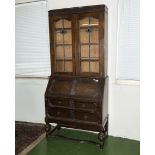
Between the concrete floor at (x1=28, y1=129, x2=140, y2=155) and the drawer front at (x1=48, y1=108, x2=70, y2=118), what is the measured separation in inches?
17.1

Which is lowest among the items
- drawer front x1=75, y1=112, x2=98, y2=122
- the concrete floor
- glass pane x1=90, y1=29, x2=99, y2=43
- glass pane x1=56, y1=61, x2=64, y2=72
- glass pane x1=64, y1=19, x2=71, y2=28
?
the concrete floor

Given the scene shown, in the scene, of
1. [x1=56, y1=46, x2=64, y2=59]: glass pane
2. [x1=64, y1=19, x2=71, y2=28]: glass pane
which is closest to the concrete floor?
[x1=56, y1=46, x2=64, y2=59]: glass pane

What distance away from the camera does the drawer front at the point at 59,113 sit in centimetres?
297

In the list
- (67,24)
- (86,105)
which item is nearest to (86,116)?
(86,105)

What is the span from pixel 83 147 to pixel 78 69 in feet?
3.89

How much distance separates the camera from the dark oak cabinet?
280cm

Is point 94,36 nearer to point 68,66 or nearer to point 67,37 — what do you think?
point 67,37

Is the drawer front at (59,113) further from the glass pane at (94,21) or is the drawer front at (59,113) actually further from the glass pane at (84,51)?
the glass pane at (94,21)

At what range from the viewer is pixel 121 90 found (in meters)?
3.11

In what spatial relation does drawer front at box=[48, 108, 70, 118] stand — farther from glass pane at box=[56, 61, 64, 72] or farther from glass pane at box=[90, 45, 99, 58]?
glass pane at box=[90, 45, 99, 58]

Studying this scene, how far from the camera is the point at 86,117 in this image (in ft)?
9.30
